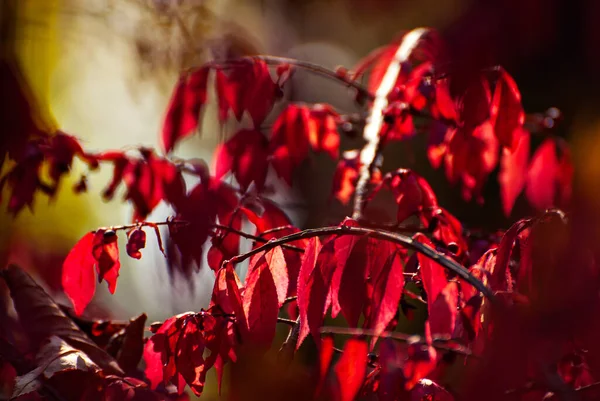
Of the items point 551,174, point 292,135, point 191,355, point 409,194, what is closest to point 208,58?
point 292,135

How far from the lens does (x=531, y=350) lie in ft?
2.25

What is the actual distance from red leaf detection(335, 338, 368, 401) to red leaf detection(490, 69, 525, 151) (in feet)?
2.09

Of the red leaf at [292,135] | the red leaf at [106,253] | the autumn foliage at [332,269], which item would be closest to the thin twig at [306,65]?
the autumn foliage at [332,269]

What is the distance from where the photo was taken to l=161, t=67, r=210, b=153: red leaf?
1698 mm

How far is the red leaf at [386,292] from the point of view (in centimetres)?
91

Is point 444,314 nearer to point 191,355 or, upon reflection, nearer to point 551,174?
point 191,355

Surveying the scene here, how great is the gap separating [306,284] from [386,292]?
0.11m

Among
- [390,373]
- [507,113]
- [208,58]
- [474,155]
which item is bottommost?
[390,373]

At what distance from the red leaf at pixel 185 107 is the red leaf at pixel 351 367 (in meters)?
1.03

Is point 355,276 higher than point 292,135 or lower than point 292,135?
lower

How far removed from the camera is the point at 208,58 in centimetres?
324

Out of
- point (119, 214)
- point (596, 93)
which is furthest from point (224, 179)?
point (119, 214)


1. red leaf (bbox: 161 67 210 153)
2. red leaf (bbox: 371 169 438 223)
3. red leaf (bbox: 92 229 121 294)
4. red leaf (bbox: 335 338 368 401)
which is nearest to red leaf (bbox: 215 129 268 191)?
red leaf (bbox: 161 67 210 153)

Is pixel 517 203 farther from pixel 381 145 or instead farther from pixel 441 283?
pixel 441 283
